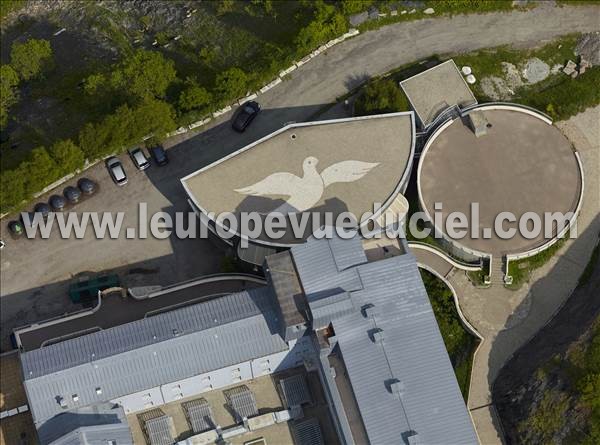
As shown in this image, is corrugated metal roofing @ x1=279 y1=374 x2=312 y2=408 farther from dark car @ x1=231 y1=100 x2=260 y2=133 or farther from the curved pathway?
dark car @ x1=231 y1=100 x2=260 y2=133

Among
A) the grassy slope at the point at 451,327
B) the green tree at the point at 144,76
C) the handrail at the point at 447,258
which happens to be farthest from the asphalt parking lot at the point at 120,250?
the grassy slope at the point at 451,327

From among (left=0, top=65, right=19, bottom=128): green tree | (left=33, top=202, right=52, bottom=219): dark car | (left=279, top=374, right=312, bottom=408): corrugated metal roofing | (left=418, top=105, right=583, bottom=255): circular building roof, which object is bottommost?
(left=279, top=374, right=312, bottom=408): corrugated metal roofing

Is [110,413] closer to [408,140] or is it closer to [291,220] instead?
[291,220]

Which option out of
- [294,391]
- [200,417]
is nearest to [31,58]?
[200,417]

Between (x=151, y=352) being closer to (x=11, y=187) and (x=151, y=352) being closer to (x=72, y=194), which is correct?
(x=72, y=194)

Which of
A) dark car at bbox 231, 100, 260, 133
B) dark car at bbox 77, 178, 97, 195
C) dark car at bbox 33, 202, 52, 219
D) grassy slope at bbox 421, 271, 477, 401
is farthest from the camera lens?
dark car at bbox 231, 100, 260, 133

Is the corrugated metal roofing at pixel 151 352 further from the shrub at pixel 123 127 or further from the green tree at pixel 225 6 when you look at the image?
the green tree at pixel 225 6

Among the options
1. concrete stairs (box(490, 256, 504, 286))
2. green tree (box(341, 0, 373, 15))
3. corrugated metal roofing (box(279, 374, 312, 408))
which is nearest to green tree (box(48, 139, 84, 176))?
corrugated metal roofing (box(279, 374, 312, 408))
